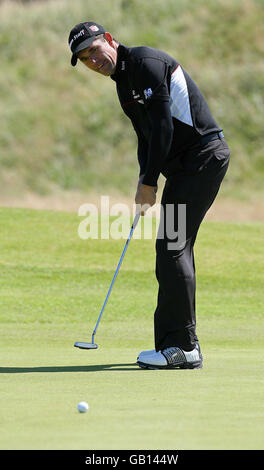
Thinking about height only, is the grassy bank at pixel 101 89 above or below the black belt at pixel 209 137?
above

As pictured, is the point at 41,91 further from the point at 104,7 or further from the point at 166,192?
the point at 166,192

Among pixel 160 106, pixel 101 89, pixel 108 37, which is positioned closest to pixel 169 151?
pixel 160 106

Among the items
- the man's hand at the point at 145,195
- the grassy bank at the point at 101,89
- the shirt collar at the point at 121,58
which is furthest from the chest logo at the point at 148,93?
the grassy bank at the point at 101,89

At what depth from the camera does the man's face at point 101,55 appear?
4.66m

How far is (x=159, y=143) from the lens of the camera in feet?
15.1

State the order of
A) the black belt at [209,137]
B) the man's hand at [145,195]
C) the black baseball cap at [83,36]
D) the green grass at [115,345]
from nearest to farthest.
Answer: the green grass at [115,345]
the black baseball cap at [83,36]
the man's hand at [145,195]
the black belt at [209,137]

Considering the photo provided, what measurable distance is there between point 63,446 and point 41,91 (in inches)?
1105

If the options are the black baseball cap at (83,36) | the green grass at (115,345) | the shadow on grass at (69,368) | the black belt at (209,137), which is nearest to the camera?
the green grass at (115,345)

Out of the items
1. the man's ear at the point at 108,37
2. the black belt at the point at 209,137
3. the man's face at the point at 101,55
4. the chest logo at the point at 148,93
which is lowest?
the black belt at the point at 209,137

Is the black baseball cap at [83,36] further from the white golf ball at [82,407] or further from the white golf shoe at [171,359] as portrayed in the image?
the white golf ball at [82,407]

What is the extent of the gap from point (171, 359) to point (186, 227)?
2.38 ft

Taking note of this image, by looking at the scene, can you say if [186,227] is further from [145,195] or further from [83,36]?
[83,36]

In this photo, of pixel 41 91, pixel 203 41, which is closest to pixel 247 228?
pixel 41 91

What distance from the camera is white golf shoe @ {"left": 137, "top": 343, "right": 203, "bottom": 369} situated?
4715 mm
